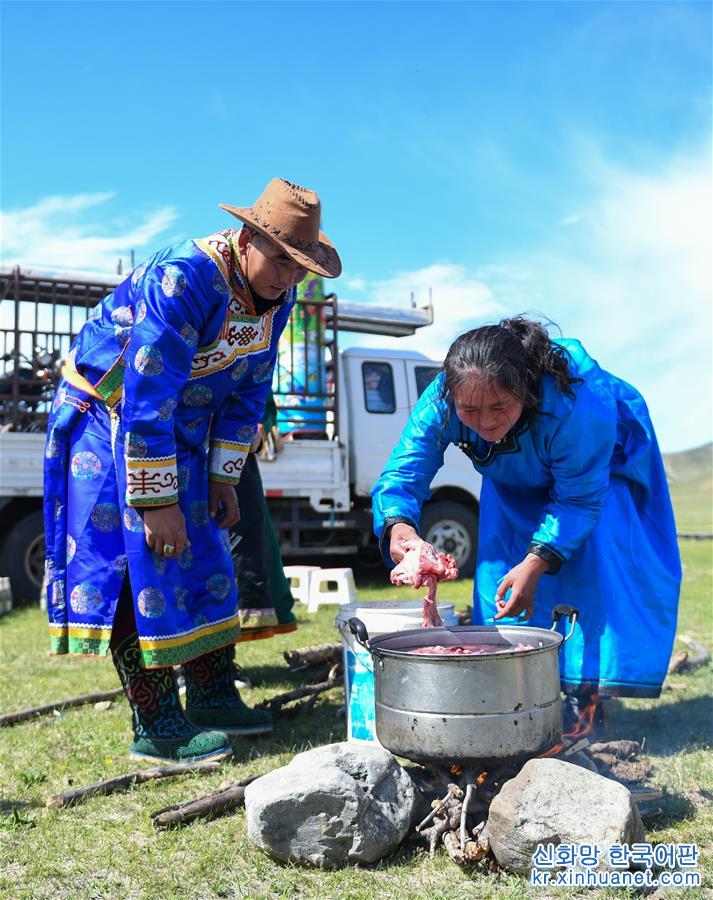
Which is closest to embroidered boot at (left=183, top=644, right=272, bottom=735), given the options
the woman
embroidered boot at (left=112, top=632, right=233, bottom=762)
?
embroidered boot at (left=112, top=632, right=233, bottom=762)

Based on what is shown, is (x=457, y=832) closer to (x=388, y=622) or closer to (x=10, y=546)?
(x=388, y=622)

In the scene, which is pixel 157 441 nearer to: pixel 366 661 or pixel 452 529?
pixel 366 661

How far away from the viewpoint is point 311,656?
4.77 m

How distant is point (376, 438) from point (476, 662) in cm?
703

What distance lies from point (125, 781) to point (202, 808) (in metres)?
0.47

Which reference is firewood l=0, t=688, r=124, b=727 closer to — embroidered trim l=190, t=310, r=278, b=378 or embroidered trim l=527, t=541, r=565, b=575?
embroidered trim l=190, t=310, r=278, b=378

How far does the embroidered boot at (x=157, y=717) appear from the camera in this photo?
11.4ft

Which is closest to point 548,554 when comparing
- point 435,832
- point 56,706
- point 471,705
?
point 471,705

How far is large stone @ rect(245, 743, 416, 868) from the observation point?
251 cm

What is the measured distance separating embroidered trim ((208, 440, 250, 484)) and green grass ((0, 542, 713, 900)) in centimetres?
111

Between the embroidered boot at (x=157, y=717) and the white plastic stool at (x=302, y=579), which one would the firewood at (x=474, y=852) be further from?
the white plastic stool at (x=302, y=579)

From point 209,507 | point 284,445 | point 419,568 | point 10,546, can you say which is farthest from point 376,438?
point 419,568

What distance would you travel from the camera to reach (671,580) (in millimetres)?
3615

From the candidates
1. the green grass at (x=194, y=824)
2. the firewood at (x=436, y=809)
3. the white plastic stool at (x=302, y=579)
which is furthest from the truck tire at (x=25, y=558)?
the firewood at (x=436, y=809)
